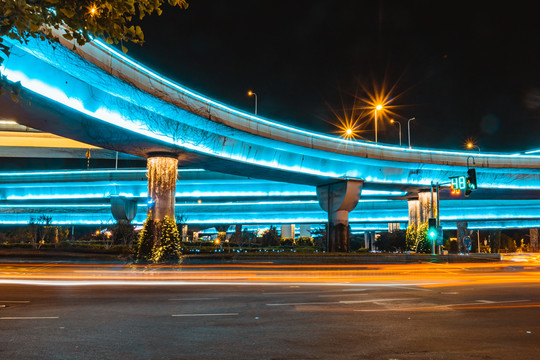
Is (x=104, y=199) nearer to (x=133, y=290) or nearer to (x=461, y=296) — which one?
(x=133, y=290)

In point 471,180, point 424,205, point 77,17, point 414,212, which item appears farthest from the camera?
point 414,212

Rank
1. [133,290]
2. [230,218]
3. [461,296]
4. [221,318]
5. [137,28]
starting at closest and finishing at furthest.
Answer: [137,28], [221,318], [461,296], [133,290], [230,218]

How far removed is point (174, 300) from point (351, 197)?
94.4ft

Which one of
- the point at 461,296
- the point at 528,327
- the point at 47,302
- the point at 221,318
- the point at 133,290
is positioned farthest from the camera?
the point at 133,290

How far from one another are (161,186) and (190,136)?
415cm

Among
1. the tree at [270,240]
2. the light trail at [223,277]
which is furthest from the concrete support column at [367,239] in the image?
the light trail at [223,277]

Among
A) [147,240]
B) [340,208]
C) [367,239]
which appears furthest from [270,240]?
[147,240]

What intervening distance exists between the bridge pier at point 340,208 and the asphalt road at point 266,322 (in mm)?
23176

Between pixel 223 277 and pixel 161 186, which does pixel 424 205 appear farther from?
pixel 223 277

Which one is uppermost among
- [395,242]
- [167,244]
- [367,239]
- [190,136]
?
[190,136]

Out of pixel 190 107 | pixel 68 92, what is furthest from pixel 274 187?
pixel 68 92

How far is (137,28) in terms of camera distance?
6238 mm

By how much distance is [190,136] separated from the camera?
92.8 feet

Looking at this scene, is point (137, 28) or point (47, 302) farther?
point (47, 302)
